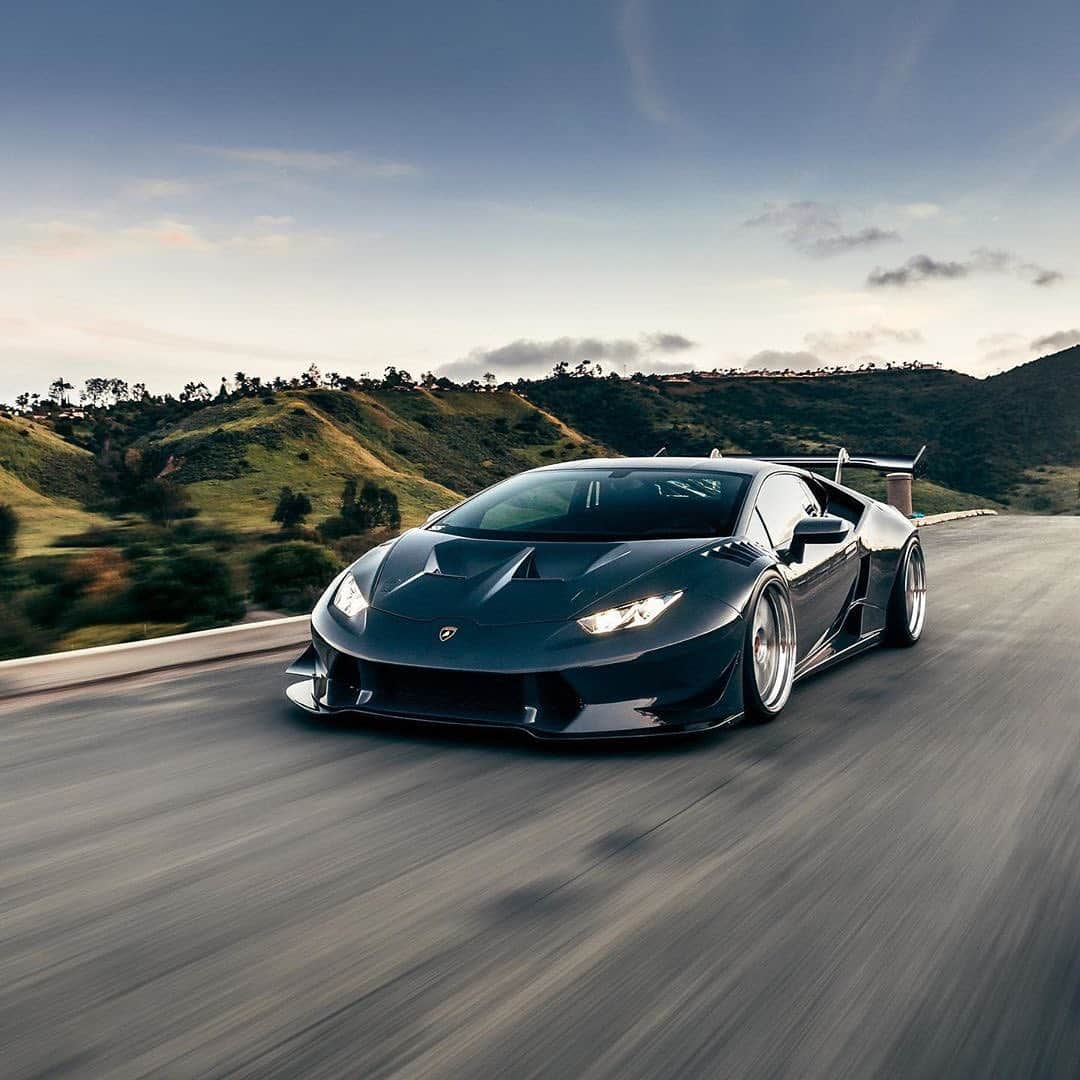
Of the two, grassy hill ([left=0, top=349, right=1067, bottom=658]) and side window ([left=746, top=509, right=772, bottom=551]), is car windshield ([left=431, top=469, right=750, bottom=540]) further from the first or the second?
grassy hill ([left=0, top=349, right=1067, bottom=658])

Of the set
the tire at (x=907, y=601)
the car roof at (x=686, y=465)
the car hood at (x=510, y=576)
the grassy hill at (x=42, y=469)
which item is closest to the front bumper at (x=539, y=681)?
the car hood at (x=510, y=576)

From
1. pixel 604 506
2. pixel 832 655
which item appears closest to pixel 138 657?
pixel 604 506

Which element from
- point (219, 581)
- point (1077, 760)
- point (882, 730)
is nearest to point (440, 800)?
point (882, 730)

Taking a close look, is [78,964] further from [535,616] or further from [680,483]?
[680,483]

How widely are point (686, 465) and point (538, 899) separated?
12.5 feet

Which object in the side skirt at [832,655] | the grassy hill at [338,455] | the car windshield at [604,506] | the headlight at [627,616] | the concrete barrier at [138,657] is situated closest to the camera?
the headlight at [627,616]

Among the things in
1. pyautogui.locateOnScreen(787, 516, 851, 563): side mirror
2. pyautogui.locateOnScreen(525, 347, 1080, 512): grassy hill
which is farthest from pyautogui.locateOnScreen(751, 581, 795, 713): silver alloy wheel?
pyautogui.locateOnScreen(525, 347, 1080, 512): grassy hill

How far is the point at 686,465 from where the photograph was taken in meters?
7.11

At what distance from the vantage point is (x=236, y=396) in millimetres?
80562

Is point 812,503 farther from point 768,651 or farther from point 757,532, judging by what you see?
point 768,651

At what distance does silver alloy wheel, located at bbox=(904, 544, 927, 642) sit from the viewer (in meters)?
8.31

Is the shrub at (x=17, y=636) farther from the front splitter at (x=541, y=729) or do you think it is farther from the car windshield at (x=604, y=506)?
the front splitter at (x=541, y=729)

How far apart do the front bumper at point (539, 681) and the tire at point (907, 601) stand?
9.70ft

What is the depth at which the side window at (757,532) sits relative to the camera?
6.32 m
